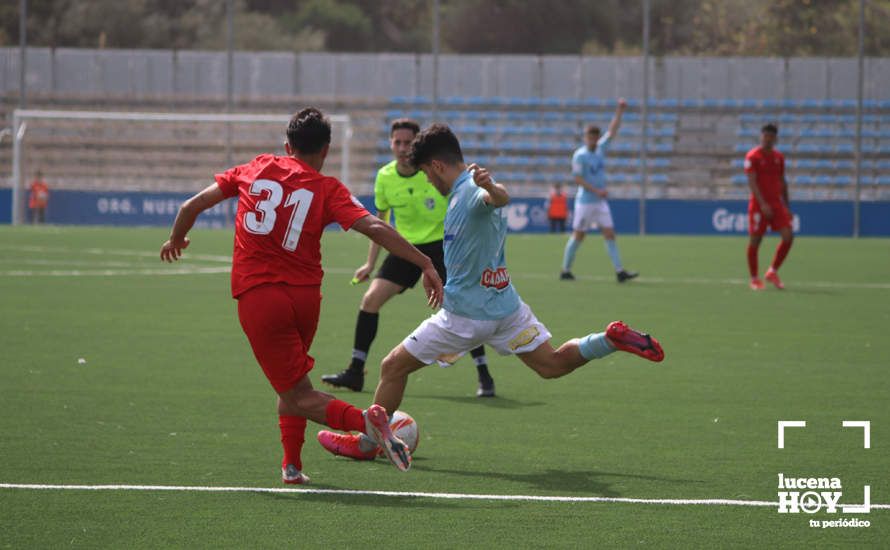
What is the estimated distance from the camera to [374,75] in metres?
45.6

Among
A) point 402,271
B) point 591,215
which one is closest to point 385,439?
point 402,271

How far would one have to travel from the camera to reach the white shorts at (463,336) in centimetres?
749

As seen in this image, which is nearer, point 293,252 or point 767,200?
point 293,252

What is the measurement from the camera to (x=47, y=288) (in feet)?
59.5

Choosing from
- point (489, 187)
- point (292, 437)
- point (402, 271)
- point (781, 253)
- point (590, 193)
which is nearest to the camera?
point (292, 437)

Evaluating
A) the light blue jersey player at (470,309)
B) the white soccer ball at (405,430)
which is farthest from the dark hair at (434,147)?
the white soccer ball at (405,430)

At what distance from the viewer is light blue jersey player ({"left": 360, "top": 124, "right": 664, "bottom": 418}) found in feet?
24.2

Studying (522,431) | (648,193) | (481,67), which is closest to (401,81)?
(481,67)

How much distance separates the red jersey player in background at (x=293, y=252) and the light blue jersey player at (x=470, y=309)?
0.66 metres

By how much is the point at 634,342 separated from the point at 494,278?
31.8 inches

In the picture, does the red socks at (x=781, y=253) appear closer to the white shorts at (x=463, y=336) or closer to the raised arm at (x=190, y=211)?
the white shorts at (x=463, y=336)

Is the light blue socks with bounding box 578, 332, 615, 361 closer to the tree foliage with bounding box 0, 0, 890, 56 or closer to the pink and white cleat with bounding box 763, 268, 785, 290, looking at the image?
the pink and white cleat with bounding box 763, 268, 785, 290

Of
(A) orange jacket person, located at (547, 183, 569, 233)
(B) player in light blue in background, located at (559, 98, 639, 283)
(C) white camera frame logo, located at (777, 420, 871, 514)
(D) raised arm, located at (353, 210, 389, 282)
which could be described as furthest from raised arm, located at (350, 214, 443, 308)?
(A) orange jacket person, located at (547, 183, 569, 233)

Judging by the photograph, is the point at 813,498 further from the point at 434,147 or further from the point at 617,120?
the point at 617,120
